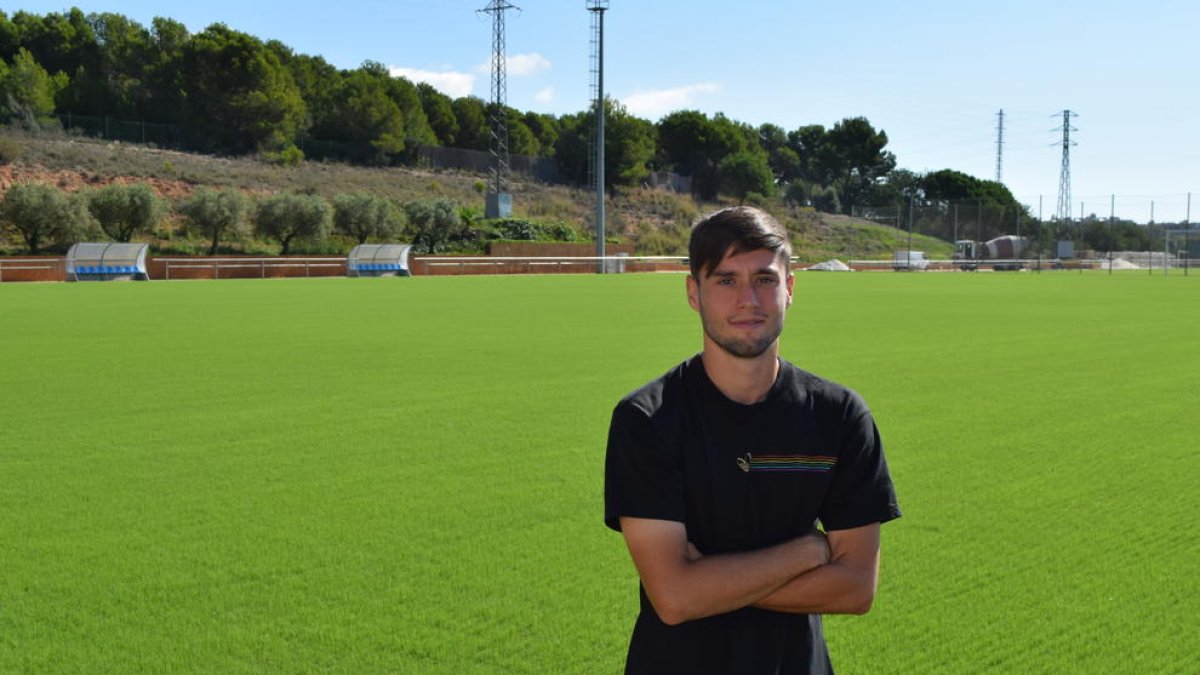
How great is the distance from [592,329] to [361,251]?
2895 centimetres

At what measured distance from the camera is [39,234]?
45.1 m

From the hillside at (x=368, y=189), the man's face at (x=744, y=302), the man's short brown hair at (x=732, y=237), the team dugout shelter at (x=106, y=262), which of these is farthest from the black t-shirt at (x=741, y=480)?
the hillside at (x=368, y=189)

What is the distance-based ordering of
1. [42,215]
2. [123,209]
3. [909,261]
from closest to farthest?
[42,215] → [123,209] → [909,261]

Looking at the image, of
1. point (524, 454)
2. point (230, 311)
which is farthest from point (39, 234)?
point (524, 454)

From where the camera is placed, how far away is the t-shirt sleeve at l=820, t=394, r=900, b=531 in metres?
2.36

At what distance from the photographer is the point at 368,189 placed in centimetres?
7112

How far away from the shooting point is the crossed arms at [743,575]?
7.26 ft

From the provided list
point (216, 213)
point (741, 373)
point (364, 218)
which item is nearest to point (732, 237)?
point (741, 373)

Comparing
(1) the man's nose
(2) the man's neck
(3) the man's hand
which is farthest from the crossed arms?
(1) the man's nose

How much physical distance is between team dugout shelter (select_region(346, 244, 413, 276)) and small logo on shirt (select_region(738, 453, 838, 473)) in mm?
42087

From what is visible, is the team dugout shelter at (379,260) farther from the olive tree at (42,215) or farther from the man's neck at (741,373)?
the man's neck at (741,373)

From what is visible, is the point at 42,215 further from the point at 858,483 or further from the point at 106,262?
the point at 858,483

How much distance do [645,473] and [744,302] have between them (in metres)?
0.41

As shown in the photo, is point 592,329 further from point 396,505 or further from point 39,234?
point 39,234
